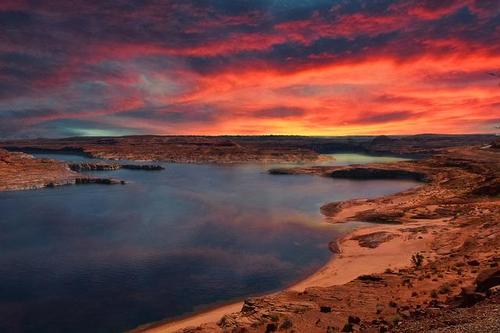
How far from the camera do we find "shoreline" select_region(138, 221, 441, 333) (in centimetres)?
2459

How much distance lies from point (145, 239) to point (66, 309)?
16.9 m

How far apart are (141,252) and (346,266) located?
55.2 ft

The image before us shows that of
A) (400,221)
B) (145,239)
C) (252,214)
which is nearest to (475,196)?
(400,221)

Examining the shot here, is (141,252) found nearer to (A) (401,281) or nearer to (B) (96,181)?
(A) (401,281)

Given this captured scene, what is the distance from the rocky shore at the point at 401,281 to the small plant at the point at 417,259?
0.22 ft

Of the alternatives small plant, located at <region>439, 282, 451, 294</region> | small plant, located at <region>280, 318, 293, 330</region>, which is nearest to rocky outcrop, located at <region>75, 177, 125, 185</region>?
small plant, located at <region>280, 318, 293, 330</region>

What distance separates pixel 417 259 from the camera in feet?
104

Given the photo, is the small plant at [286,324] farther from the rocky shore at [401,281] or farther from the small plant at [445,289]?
the small plant at [445,289]

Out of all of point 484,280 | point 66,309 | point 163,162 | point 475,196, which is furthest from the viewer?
point 163,162

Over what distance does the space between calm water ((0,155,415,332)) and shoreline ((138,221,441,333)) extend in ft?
3.57

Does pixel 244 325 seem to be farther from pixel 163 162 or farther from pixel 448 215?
pixel 163 162

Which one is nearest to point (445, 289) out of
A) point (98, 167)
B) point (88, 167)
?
point (88, 167)

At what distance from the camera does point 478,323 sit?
45.9ft

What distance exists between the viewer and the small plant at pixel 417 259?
99.7ft
